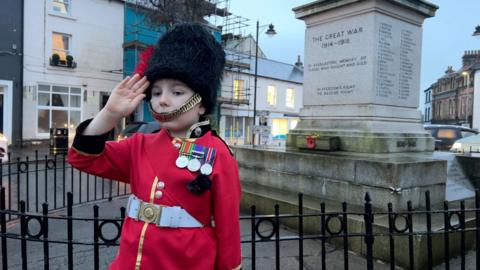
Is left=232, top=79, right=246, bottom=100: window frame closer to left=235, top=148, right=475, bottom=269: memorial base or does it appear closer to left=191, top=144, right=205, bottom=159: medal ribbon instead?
left=235, top=148, right=475, bottom=269: memorial base

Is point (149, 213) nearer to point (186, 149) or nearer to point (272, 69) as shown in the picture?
point (186, 149)

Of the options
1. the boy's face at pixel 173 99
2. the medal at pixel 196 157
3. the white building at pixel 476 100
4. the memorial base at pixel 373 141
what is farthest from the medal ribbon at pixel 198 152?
the white building at pixel 476 100

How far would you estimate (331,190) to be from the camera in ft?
18.8

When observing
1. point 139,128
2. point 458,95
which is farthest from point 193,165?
point 458,95

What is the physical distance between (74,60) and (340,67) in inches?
810

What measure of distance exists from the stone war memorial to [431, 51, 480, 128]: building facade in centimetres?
4989

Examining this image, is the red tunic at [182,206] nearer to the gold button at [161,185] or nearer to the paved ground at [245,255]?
the gold button at [161,185]

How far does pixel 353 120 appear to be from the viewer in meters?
6.70

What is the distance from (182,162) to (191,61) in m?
0.59

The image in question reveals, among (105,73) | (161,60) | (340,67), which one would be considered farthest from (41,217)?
(105,73)

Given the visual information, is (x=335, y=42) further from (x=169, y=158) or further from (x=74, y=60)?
(x=74, y=60)

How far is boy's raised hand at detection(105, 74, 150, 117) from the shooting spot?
2.13 meters

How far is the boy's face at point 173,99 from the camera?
85.0 inches

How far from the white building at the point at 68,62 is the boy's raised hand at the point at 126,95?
22.4m
